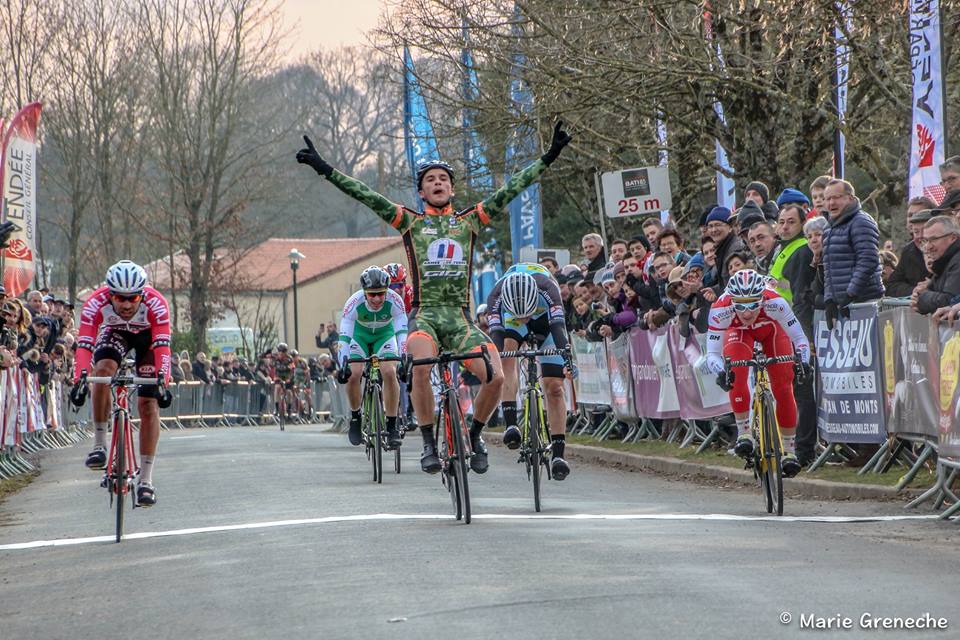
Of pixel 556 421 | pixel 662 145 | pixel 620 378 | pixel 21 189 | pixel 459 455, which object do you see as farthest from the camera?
pixel 21 189

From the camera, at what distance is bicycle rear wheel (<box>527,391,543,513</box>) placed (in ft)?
40.0

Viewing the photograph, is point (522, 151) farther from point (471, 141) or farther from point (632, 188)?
point (632, 188)

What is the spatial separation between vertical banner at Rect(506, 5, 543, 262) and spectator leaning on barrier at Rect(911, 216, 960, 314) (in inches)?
355

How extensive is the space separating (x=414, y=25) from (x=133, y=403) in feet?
59.1

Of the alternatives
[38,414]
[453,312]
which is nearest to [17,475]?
[38,414]

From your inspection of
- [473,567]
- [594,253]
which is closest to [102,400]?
[473,567]

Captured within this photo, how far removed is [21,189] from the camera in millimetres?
29922

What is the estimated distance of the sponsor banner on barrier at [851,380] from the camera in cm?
1360

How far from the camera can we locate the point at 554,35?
20.3 meters

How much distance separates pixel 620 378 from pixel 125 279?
995cm

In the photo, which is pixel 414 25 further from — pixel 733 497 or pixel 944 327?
pixel 944 327

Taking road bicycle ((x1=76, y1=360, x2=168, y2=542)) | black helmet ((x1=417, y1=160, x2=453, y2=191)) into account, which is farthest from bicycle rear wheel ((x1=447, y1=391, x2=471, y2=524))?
road bicycle ((x1=76, y1=360, x2=168, y2=542))

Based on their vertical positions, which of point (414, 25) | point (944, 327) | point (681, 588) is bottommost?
point (681, 588)

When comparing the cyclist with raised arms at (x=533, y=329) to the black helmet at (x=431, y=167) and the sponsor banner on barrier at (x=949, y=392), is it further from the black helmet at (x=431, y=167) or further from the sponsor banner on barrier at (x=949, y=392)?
the sponsor banner on barrier at (x=949, y=392)
